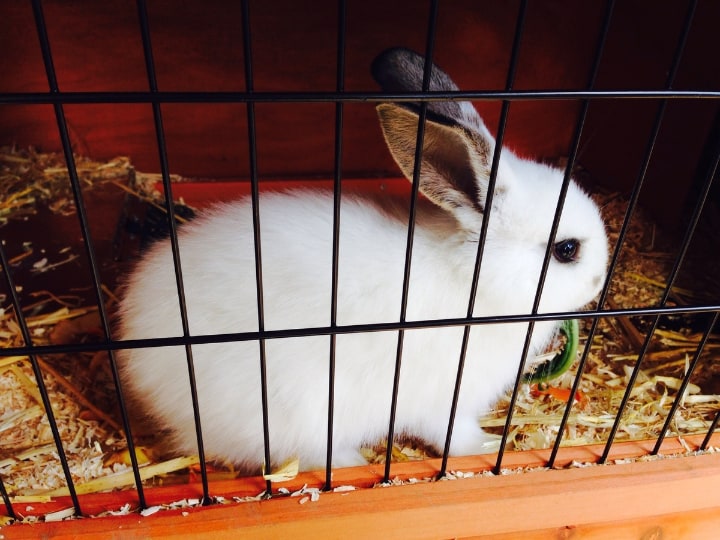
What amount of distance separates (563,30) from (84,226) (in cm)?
189

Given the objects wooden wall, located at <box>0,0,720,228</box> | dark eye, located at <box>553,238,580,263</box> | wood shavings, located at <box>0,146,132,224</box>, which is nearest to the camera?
dark eye, located at <box>553,238,580,263</box>

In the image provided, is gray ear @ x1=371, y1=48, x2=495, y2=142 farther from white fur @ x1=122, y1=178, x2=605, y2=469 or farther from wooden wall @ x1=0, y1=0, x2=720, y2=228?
wooden wall @ x1=0, y1=0, x2=720, y2=228

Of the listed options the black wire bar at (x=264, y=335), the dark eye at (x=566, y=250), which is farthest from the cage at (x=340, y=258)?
the dark eye at (x=566, y=250)

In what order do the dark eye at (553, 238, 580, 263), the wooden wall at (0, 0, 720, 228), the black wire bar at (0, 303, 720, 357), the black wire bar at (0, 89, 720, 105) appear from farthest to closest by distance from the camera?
the wooden wall at (0, 0, 720, 228) < the dark eye at (553, 238, 580, 263) < the black wire bar at (0, 303, 720, 357) < the black wire bar at (0, 89, 720, 105)

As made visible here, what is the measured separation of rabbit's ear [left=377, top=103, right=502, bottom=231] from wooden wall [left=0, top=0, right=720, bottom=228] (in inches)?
39.2

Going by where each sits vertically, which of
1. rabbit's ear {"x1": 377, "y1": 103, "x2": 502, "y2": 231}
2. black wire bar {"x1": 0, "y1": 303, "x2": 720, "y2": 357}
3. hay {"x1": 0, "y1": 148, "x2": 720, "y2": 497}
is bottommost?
hay {"x1": 0, "y1": 148, "x2": 720, "y2": 497}

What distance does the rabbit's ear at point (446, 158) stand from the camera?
3.58 feet

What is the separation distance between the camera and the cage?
3.90 ft

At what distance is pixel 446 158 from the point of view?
3.92 feet

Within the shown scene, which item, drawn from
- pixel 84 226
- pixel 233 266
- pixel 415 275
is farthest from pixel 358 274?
pixel 84 226

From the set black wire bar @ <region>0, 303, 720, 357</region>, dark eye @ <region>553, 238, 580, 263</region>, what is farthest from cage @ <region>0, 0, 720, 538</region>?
dark eye @ <region>553, 238, 580, 263</region>

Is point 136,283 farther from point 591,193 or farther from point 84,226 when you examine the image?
point 591,193

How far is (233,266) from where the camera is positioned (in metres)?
1.28

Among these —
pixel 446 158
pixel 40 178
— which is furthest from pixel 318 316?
pixel 40 178
